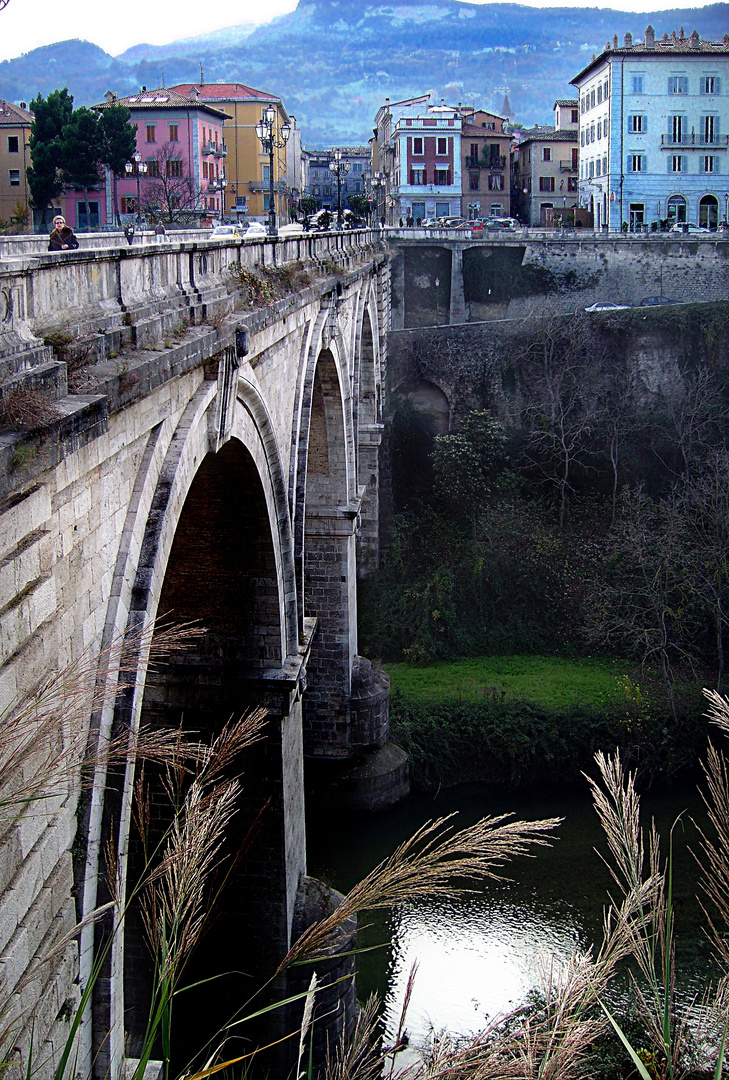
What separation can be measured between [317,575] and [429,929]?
6016mm

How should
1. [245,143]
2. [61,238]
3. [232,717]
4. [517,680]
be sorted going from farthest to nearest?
[245,143]
[517,680]
[232,717]
[61,238]

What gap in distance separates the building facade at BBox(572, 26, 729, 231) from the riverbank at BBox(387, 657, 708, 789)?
30.2 m

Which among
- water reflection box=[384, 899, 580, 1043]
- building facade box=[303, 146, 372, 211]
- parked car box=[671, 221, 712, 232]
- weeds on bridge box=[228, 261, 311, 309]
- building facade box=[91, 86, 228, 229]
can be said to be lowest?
water reflection box=[384, 899, 580, 1043]

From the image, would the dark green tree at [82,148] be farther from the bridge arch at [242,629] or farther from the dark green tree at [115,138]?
the bridge arch at [242,629]

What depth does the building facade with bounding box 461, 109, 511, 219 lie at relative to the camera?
59312 mm

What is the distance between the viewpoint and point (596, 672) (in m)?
25.6

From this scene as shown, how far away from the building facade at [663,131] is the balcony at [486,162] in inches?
A: 369

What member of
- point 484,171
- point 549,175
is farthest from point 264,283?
point 549,175

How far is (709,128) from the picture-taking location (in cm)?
4881

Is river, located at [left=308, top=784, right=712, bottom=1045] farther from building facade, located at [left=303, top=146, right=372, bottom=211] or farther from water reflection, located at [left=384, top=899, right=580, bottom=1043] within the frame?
building facade, located at [left=303, top=146, right=372, bottom=211]

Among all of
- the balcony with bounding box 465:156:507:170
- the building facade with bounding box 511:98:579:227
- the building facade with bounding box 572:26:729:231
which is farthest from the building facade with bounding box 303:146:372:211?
the building facade with bounding box 572:26:729:231

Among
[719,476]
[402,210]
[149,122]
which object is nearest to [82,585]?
[719,476]

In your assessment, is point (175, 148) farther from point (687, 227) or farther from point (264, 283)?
point (264, 283)

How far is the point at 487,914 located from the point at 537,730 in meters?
5.76
